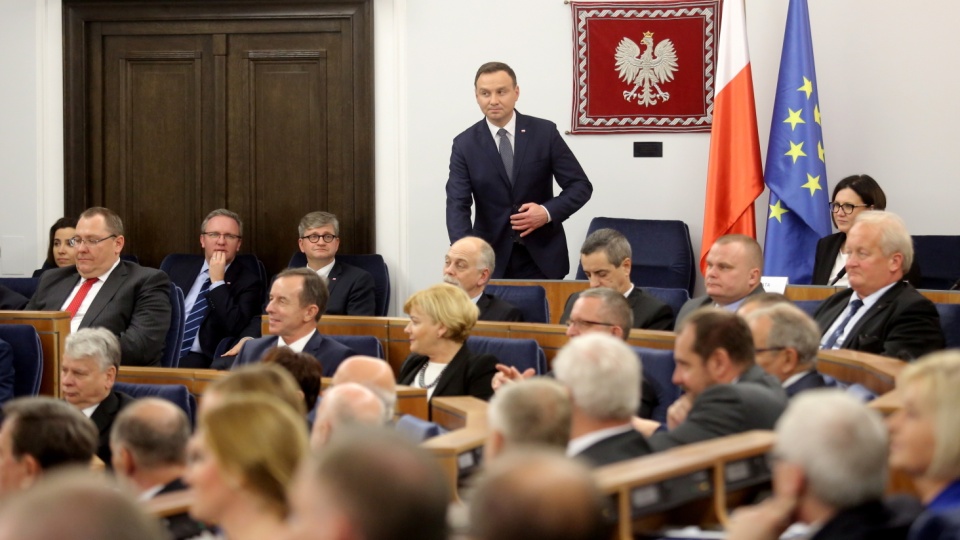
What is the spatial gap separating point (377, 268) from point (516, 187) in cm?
113

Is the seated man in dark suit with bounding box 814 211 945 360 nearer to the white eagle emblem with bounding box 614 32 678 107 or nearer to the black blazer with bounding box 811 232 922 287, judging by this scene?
the black blazer with bounding box 811 232 922 287

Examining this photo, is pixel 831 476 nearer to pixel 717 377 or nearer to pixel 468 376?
pixel 717 377

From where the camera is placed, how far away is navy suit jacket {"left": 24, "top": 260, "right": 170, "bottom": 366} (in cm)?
543

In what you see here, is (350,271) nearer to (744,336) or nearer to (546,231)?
(546,231)

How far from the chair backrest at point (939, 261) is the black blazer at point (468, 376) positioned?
2.88 meters

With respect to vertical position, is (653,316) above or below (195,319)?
above

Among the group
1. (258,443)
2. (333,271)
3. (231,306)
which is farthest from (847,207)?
(258,443)

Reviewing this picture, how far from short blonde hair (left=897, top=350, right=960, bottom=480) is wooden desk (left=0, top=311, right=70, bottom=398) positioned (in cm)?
363

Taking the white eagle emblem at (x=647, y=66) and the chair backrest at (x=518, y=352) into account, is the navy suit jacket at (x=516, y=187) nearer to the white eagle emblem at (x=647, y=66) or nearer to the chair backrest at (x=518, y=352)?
the white eagle emblem at (x=647, y=66)

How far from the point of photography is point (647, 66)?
7.47 meters

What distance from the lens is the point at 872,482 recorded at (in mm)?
2049

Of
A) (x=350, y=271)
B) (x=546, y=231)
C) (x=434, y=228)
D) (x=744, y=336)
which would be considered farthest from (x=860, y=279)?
(x=434, y=228)

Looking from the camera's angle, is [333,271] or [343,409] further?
[333,271]

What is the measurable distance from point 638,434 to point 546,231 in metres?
3.82
